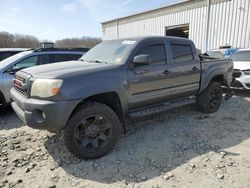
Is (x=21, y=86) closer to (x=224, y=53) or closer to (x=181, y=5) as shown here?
(x=224, y=53)

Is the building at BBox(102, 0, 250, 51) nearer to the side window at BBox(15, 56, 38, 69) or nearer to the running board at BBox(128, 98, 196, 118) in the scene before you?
the running board at BBox(128, 98, 196, 118)

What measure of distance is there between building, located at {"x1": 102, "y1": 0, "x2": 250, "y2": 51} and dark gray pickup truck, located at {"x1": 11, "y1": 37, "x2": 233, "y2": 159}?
990cm

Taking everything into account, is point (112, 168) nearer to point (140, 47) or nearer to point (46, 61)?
point (140, 47)

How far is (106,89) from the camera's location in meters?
3.60

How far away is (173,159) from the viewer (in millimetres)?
3650

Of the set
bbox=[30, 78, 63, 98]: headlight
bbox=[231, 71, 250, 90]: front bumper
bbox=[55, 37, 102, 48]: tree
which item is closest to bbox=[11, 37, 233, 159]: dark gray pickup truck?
bbox=[30, 78, 63, 98]: headlight

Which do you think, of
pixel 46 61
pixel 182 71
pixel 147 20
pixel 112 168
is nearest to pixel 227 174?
pixel 112 168

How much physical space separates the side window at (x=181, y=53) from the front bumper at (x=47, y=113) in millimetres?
2493

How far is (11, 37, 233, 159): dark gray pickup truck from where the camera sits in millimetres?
3250

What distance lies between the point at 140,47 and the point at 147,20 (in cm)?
1689

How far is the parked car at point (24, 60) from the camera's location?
18.4 feet

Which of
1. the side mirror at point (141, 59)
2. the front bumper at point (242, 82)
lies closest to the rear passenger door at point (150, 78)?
the side mirror at point (141, 59)

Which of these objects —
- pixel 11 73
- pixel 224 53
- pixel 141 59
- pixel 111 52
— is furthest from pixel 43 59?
pixel 224 53

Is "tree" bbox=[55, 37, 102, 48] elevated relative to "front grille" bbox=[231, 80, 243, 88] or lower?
elevated
